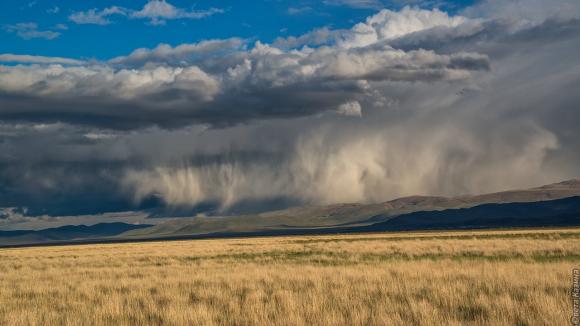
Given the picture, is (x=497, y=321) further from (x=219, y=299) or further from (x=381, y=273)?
(x=381, y=273)

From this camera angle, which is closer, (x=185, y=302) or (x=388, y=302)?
(x=388, y=302)

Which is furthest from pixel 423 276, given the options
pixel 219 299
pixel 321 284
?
pixel 219 299

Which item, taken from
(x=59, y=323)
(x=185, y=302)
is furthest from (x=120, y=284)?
(x=59, y=323)

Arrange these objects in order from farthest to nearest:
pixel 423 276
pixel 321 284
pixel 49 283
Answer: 1. pixel 49 283
2. pixel 423 276
3. pixel 321 284

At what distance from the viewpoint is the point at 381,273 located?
761 inches

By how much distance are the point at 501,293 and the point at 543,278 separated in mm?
2367

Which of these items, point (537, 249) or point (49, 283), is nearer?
point (49, 283)

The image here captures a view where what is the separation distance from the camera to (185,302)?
47.8ft

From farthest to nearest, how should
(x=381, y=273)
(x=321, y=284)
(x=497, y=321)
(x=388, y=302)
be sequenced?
(x=381, y=273), (x=321, y=284), (x=388, y=302), (x=497, y=321)

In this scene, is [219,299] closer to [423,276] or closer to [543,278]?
[423,276]

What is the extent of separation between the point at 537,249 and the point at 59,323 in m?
28.9

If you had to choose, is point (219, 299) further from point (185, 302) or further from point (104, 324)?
point (104, 324)

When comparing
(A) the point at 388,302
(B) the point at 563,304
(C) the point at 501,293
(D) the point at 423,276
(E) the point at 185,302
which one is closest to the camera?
(B) the point at 563,304

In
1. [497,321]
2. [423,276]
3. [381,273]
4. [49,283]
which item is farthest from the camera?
[49,283]
